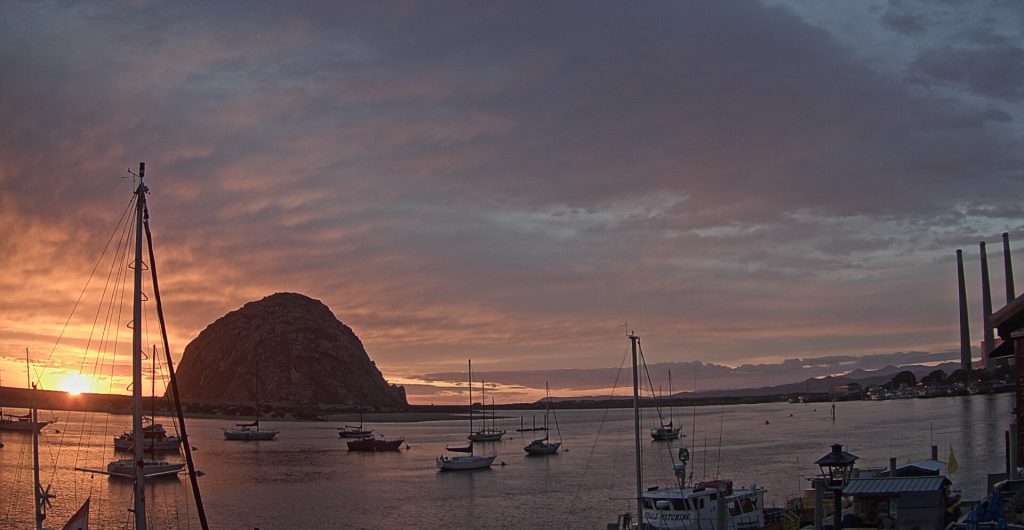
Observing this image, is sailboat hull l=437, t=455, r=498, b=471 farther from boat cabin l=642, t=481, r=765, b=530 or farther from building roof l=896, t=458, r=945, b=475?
building roof l=896, t=458, r=945, b=475

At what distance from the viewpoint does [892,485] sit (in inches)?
1439

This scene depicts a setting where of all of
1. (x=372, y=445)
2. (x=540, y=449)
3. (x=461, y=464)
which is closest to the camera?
(x=461, y=464)

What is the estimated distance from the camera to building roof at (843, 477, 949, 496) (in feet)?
118

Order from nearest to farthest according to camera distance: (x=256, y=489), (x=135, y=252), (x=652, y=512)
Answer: (x=135, y=252), (x=652, y=512), (x=256, y=489)

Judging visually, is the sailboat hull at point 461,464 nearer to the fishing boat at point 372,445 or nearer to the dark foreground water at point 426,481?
the dark foreground water at point 426,481

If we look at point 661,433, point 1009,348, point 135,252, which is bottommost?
point 661,433

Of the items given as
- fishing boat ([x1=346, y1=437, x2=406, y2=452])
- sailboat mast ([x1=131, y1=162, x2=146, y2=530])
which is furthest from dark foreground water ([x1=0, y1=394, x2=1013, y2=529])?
sailboat mast ([x1=131, y1=162, x2=146, y2=530])

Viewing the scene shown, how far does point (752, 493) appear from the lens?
5134 cm

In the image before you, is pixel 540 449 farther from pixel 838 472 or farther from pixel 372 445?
pixel 838 472

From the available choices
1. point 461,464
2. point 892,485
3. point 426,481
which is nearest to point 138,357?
point 892,485

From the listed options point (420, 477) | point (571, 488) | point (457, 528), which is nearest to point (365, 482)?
point (420, 477)

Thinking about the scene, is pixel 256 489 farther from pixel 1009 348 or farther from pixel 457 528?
pixel 1009 348

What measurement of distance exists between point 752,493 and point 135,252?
3514cm

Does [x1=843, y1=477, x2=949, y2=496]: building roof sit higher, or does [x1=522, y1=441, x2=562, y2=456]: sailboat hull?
[x1=843, y1=477, x2=949, y2=496]: building roof
